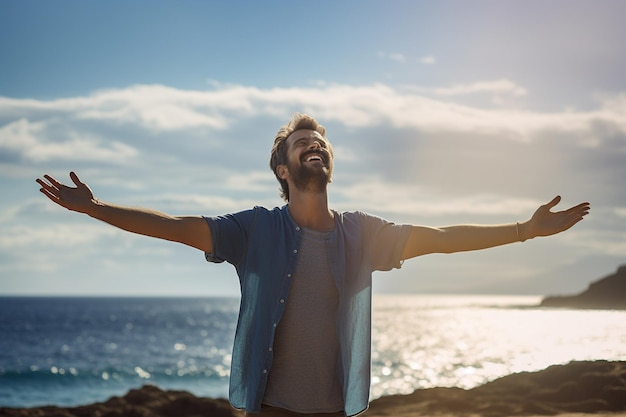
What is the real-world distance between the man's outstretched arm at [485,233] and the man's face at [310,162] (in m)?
0.61

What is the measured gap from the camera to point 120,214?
3.88 meters

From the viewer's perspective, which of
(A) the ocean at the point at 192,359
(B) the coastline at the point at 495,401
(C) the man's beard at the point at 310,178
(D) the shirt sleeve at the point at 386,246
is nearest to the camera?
(C) the man's beard at the point at 310,178

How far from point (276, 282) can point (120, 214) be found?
2.84ft

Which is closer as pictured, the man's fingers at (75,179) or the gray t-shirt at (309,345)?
the man's fingers at (75,179)

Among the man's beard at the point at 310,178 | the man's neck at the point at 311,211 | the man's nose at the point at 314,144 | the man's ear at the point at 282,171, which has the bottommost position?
the man's neck at the point at 311,211

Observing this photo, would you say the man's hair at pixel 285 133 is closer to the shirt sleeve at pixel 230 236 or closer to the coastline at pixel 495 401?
the shirt sleeve at pixel 230 236

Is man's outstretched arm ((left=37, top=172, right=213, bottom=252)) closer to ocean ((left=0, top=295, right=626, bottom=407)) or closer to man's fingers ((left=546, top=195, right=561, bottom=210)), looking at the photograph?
man's fingers ((left=546, top=195, right=561, bottom=210))

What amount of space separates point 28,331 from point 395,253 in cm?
6584

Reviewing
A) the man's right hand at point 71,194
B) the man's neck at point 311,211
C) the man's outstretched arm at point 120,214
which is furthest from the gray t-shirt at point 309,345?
the man's right hand at point 71,194

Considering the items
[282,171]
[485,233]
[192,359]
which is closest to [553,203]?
[485,233]

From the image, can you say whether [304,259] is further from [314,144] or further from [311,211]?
Result: [314,144]

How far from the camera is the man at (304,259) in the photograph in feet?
13.2

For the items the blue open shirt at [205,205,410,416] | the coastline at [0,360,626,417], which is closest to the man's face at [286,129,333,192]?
the blue open shirt at [205,205,410,416]

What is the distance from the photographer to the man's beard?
4.27 meters
